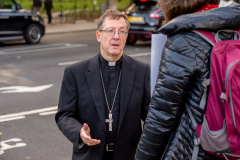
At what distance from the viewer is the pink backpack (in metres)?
1.58

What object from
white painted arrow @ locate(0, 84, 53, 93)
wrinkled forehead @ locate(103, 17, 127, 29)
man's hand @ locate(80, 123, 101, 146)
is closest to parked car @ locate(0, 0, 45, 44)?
white painted arrow @ locate(0, 84, 53, 93)

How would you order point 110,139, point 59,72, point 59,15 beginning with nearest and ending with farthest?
point 110,139 → point 59,72 → point 59,15

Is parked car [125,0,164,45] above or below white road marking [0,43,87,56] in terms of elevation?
above

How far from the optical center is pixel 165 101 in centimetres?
172

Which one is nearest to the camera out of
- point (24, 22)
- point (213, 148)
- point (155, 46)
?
point (213, 148)

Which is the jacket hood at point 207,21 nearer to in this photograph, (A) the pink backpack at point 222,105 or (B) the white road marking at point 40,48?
(A) the pink backpack at point 222,105

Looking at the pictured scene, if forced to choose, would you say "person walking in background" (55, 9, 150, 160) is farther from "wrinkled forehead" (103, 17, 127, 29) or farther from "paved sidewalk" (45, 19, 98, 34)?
"paved sidewalk" (45, 19, 98, 34)

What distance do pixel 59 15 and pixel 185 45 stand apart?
68.9 ft

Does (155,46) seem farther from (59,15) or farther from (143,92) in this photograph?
(59,15)

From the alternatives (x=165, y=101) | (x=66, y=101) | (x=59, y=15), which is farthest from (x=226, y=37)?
(x=59, y=15)

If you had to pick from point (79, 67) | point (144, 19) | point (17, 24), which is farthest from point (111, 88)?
point (17, 24)

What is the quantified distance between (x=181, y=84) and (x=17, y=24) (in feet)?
40.1

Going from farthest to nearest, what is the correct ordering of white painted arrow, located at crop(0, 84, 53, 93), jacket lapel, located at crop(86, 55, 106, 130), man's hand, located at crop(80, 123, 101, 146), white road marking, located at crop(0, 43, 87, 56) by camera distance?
1. white road marking, located at crop(0, 43, 87, 56)
2. white painted arrow, located at crop(0, 84, 53, 93)
3. jacket lapel, located at crop(86, 55, 106, 130)
4. man's hand, located at crop(80, 123, 101, 146)

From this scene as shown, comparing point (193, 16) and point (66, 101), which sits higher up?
point (193, 16)
